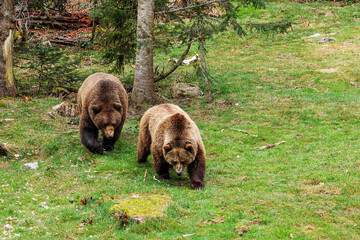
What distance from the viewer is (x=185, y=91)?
17047 mm

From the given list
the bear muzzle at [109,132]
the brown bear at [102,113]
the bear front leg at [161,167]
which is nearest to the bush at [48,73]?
the brown bear at [102,113]

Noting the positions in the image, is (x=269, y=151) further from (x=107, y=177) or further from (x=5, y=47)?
(x=5, y=47)

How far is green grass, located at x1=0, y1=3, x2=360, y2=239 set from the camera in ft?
21.6

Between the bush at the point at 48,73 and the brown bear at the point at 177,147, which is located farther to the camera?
the bush at the point at 48,73

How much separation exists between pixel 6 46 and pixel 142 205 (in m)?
11.9

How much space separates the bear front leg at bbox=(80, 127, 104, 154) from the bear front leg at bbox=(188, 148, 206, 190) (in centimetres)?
343

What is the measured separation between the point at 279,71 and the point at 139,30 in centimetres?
777

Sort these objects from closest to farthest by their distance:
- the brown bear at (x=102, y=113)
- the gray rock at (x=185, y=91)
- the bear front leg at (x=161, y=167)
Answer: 1. the bear front leg at (x=161, y=167)
2. the brown bear at (x=102, y=113)
3. the gray rock at (x=185, y=91)

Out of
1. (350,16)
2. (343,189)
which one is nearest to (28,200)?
(343,189)

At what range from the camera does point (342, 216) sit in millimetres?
6781

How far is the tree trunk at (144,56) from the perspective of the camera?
1509cm

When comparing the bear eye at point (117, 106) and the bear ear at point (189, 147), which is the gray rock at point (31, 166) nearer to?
the bear eye at point (117, 106)

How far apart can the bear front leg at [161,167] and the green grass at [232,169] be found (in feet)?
0.69

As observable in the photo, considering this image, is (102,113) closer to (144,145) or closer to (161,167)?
(144,145)
